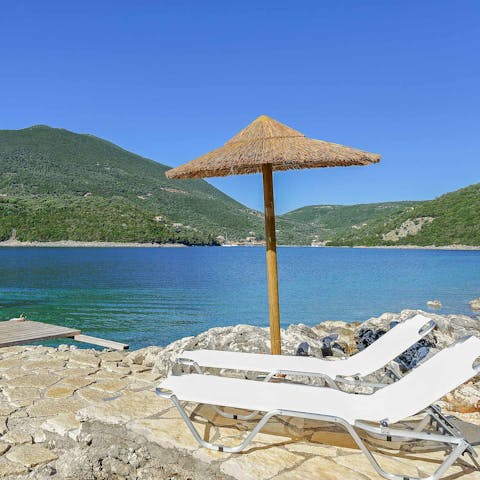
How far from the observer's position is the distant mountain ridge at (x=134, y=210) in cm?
7644

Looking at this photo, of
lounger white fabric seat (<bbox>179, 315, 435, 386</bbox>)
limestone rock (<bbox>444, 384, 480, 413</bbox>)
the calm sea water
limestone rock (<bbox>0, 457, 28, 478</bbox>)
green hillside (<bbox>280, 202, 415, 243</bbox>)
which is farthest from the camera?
green hillside (<bbox>280, 202, 415, 243</bbox>)

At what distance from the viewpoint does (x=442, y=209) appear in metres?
72.4

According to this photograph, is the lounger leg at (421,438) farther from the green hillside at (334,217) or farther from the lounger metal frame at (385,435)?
the green hillside at (334,217)

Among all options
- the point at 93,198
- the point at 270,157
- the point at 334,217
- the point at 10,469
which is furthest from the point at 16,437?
the point at 334,217

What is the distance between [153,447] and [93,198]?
8967 cm

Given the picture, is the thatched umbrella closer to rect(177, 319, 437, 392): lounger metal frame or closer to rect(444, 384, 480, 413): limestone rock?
rect(177, 319, 437, 392): lounger metal frame

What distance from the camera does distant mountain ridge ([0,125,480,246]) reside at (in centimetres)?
7644

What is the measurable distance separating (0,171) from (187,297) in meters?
85.8

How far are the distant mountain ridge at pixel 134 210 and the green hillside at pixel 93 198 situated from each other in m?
0.18

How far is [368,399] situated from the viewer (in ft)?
9.83

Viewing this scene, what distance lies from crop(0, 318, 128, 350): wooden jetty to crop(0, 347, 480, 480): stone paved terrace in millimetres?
4840

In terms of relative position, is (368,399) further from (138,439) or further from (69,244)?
(69,244)

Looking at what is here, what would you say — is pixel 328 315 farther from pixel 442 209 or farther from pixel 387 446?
pixel 442 209

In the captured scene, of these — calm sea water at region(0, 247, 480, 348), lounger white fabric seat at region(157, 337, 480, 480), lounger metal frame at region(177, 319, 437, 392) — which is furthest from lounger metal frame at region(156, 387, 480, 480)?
calm sea water at region(0, 247, 480, 348)
